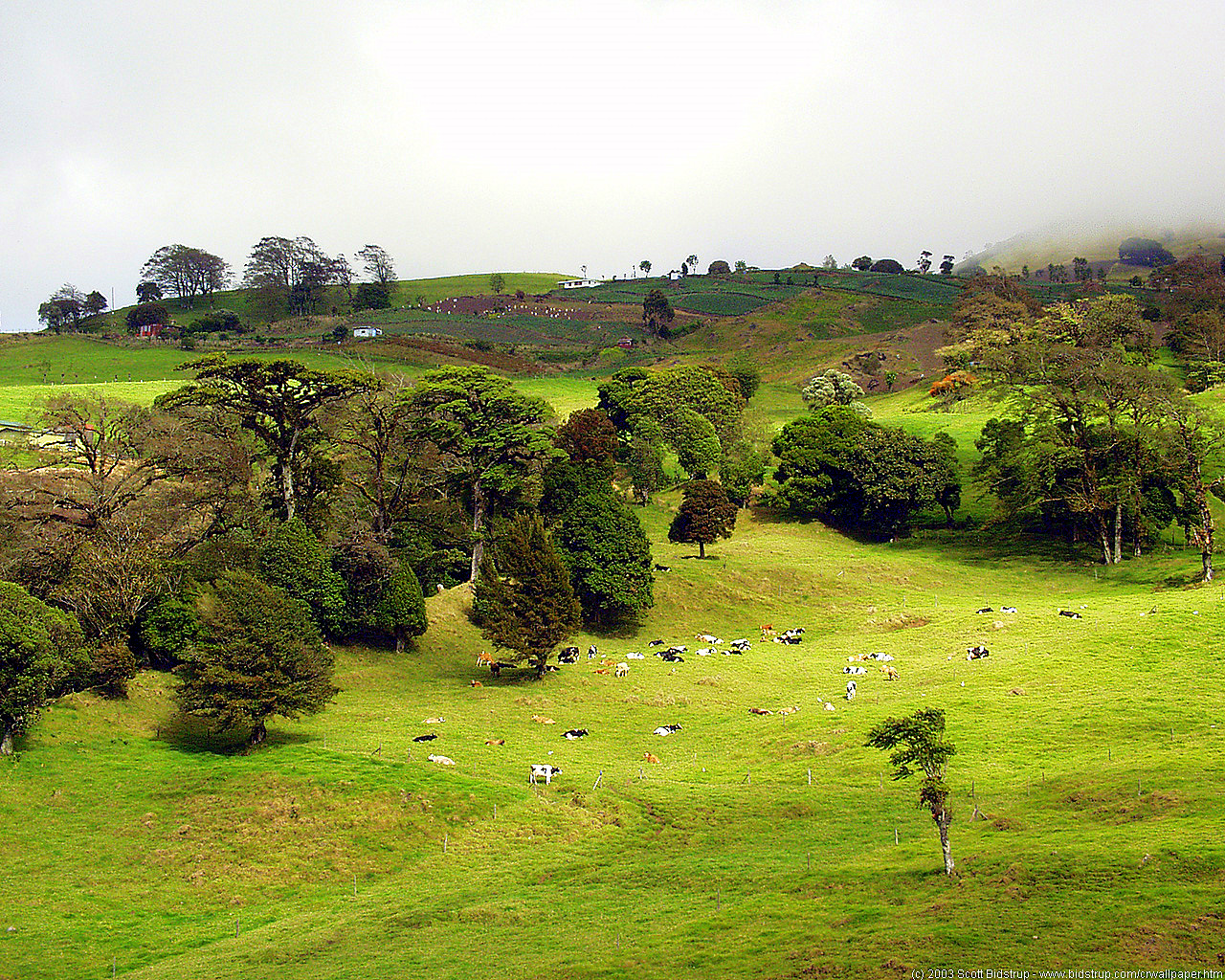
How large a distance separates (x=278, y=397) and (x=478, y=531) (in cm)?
1725

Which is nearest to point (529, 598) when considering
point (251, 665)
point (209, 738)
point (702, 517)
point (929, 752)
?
point (251, 665)

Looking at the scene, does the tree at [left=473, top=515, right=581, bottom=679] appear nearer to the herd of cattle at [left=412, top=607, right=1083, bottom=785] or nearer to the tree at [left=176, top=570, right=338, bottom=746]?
the herd of cattle at [left=412, top=607, right=1083, bottom=785]

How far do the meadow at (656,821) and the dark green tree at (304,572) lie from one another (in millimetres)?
3130

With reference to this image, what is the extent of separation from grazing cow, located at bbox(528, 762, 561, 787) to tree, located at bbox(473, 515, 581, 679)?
14751 mm

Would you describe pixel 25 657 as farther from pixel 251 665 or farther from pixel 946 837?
pixel 946 837

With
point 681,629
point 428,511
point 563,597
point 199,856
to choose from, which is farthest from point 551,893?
point 428,511

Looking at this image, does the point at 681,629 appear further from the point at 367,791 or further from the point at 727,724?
the point at 367,791

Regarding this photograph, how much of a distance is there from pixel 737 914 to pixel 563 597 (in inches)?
1264

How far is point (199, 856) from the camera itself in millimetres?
35719

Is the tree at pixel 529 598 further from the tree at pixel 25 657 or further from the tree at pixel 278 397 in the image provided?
the tree at pixel 25 657

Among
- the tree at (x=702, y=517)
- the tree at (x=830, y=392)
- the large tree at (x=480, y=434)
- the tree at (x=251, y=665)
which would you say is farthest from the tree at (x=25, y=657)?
the tree at (x=830, y=392)

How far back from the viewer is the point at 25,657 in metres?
42.4

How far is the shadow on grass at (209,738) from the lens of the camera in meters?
45.2

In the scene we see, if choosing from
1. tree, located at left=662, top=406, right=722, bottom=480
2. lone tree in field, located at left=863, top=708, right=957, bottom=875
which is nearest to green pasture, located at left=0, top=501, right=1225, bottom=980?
lone tree in field, located at left=863, top=708, right=957, bottom=875
